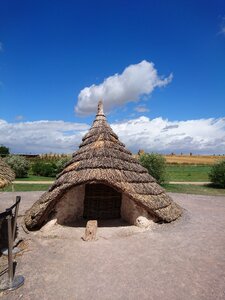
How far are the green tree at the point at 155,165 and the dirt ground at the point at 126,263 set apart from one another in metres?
13.3

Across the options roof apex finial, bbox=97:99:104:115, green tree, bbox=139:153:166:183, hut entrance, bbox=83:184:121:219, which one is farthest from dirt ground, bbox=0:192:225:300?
green tree, bbox=139:153:166:183

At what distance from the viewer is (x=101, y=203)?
43.5 ft

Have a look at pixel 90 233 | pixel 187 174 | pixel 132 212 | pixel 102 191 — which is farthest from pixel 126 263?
pixel 187 174

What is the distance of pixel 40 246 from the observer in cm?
995

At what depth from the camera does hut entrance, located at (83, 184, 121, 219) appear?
1322cm

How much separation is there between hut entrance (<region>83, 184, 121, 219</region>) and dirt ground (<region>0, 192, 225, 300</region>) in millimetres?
1458

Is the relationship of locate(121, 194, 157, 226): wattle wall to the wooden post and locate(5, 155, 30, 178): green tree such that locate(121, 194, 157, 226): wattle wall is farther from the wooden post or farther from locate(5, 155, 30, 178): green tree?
locate(5, 155, 30, 178): green tree

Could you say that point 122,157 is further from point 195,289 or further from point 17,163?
point 17,163

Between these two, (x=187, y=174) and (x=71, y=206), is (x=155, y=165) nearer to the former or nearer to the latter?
(x=71, y=206)

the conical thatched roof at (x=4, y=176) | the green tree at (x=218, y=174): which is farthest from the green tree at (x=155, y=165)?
the conical thatched roof at (x=4, y=176)

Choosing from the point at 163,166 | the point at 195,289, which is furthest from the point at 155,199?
the point at 163,166

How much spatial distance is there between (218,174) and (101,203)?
17851mm

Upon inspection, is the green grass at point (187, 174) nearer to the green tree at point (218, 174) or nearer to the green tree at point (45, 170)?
the green tree at point (218, 174)

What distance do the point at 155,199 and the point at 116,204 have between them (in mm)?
2052
